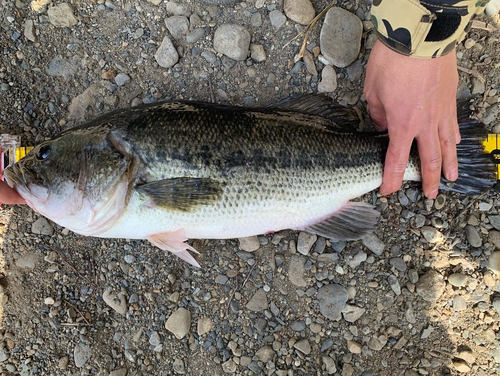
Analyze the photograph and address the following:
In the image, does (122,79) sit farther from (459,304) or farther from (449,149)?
(459,304)

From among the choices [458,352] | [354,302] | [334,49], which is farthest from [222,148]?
[458,352]

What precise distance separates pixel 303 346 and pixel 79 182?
77.2 inches

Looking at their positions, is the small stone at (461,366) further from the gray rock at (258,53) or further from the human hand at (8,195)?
the human hand at (8,195)

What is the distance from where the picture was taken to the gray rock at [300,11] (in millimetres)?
2805

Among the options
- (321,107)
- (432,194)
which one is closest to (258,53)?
(321,107)

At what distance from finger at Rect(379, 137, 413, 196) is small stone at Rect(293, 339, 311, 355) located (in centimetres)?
130

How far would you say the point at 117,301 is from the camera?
2.70 m

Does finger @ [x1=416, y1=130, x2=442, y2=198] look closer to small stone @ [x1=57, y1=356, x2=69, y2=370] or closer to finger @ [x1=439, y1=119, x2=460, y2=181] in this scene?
finger @ [x1=439, y1=119, x2=460, y2=181]

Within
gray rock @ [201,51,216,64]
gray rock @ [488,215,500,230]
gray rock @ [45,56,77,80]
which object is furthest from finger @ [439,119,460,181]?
→ gray rock @ [45,56,77,80]

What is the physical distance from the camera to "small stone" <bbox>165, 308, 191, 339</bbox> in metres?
2.67

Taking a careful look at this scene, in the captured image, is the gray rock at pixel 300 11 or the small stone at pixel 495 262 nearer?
Result: the small stone at pixel 495 262

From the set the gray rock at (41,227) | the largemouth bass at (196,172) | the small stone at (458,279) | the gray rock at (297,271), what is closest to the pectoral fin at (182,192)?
the largemouth bass at (196,172)

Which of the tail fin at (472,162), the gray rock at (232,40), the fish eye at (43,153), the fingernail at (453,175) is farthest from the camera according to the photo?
the gray rock at (232,40)

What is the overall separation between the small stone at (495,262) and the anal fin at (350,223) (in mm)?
975
